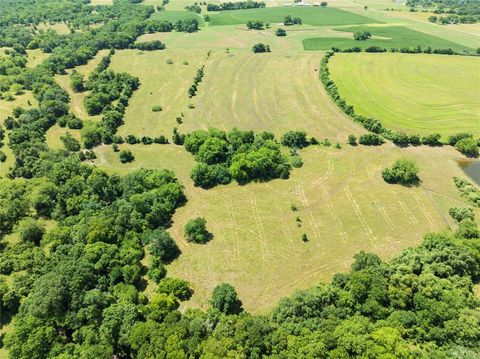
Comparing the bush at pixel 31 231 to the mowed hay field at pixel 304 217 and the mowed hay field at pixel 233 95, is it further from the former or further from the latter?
the mowed hay field at pixel 233 95

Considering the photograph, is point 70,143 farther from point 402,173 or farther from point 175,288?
point 402,173

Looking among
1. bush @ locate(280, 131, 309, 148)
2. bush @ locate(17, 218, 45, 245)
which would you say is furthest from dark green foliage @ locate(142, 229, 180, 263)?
bush @ locate(280, 131, 309, 148)

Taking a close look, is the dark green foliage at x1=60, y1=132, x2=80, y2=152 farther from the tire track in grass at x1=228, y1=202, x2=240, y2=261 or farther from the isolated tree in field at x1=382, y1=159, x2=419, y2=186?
the isolated tree in field at x1=382, y1=159, x2=419, y2=186

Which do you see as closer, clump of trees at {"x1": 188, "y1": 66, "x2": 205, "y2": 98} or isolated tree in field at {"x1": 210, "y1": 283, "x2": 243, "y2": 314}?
isolated tree in field at {"x1": 210, "y1": 283, "x2": 243, "y2": 314}

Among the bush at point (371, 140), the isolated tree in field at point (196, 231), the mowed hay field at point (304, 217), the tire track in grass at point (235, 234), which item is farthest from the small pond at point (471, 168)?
the isolated tree in field at point (196, 231)

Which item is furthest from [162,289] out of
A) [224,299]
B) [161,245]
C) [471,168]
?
[471,168]

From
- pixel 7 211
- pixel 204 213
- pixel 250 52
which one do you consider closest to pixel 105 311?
pixel 204 213
